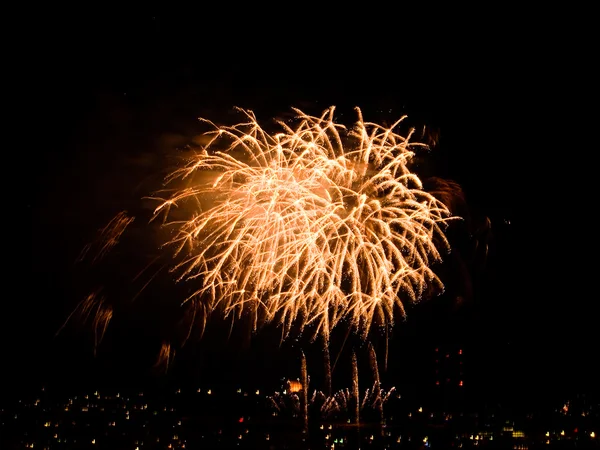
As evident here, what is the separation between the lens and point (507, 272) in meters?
13.8

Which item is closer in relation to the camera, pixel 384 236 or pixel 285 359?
pixel 384 236

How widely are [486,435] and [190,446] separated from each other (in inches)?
169

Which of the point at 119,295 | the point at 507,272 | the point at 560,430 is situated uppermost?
the point at 507,272

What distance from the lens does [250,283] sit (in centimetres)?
1103

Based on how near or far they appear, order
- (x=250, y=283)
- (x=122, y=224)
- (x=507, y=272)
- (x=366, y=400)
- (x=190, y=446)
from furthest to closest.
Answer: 1. (x=507, y=272)
2. (x=366, y=400)
3. (x=122, y=224)
4. (x=250, y=283)
5. (x=190, y=446)

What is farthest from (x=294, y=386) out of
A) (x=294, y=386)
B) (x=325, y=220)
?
(x=325, y=220)

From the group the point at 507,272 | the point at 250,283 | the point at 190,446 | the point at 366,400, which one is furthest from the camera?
the point at 507,272

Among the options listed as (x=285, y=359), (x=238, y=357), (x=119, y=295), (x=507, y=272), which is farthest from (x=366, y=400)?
(x=119, y=295)

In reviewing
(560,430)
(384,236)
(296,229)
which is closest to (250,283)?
(296,229)

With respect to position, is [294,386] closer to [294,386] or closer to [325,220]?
[294,386]

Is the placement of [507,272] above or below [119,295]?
above

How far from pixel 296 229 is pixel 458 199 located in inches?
114

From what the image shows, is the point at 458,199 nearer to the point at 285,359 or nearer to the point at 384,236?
the point at 384,236

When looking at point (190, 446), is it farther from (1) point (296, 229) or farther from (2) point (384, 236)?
(2) point (384, 236)
